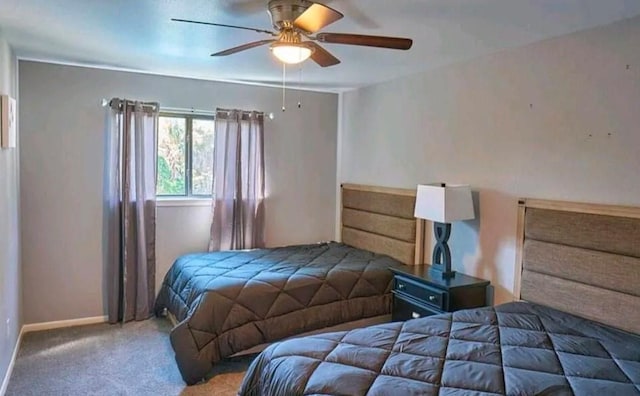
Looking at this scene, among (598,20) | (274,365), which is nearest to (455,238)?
(598,20)

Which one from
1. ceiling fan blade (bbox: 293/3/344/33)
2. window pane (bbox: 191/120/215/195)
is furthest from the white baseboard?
ceiling fan blade (bbox: 293/3/344/33)

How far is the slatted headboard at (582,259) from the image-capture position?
248 cm

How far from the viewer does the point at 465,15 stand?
248cm

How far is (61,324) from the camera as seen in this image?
13.5 feet

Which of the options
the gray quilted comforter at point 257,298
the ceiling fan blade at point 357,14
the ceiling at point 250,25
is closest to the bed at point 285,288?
the gray quilted comforter at point 257,298

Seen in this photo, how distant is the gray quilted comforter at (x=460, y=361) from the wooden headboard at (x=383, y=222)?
149cm

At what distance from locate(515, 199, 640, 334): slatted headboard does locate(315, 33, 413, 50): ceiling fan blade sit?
1.51 metres

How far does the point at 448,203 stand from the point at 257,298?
155 centimetres

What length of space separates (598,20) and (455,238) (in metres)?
1.82

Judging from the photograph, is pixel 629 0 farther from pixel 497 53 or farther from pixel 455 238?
pixel 455 238

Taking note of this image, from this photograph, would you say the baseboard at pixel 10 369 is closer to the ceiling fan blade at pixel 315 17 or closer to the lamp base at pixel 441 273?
the ceiling fan blade at pixel 315 17

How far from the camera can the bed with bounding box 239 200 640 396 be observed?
186 cm

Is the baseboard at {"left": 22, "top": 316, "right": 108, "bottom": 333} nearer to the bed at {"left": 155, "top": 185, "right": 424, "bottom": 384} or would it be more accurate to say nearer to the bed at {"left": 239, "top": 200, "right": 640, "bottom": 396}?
the bed at {"left": 155, "top": 185, "right": 424, "bottom": 384}

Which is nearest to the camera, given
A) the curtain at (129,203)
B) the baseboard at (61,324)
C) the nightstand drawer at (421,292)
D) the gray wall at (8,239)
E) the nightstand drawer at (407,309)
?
the gray wall at (8,239)
